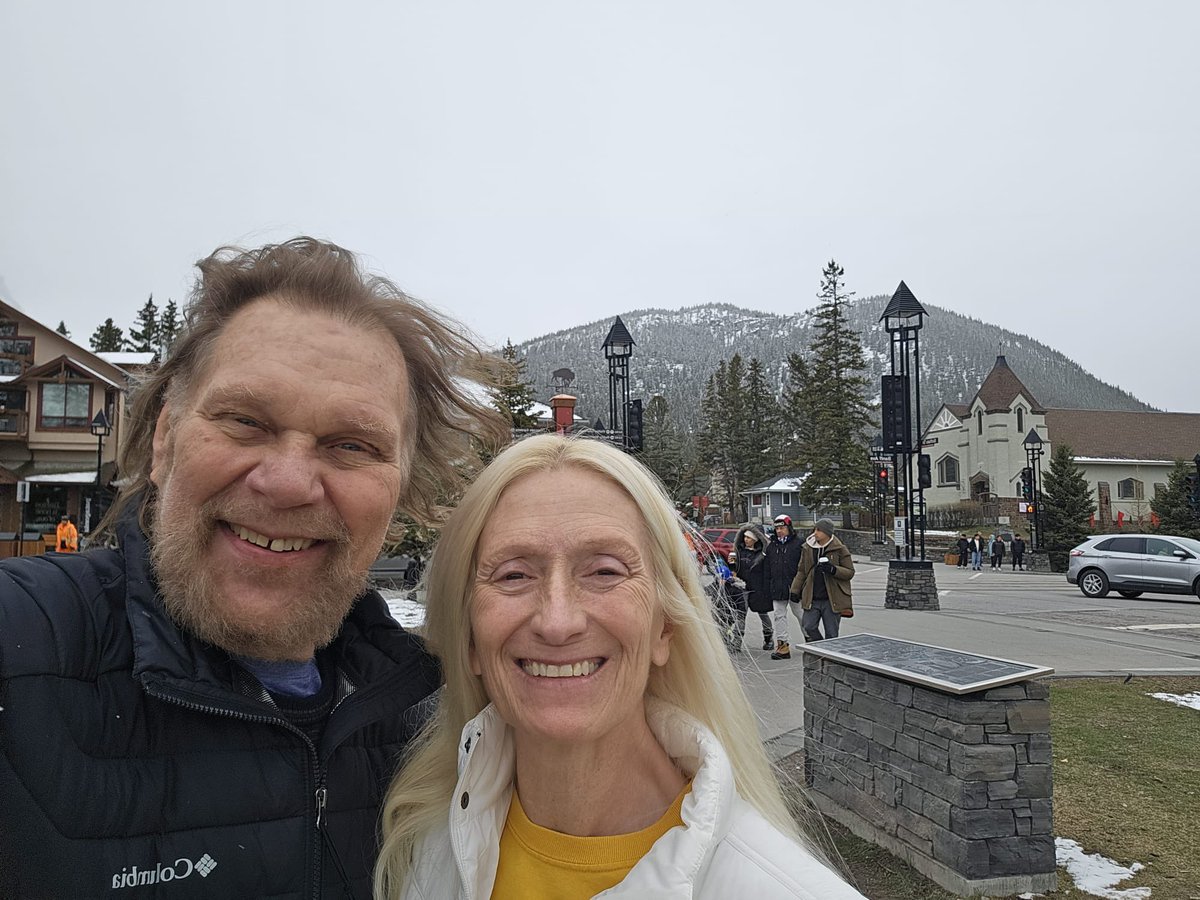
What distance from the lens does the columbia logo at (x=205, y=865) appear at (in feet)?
4.91

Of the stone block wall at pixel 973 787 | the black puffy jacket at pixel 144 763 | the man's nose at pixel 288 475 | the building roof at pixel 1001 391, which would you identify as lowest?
the stone block wall at pixel 973 787

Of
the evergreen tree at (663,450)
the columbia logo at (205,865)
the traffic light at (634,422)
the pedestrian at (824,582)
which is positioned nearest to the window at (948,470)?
the evergreen tree at (663,450)

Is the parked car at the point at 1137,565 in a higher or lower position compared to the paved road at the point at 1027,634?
higher

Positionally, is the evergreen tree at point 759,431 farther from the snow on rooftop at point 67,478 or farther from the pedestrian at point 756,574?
the pedestrian at point 756,574

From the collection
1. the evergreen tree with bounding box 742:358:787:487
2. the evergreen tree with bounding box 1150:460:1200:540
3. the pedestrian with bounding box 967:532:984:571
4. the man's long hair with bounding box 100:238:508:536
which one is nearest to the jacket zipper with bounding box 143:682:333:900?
the man's long hair with bounding box 100:238:508:536

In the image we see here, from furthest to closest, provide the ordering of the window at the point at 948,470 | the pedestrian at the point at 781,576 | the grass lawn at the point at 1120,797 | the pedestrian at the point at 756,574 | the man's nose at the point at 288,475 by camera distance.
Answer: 1. the window at the point at 948,470
2. the pedestrian at the point at 756,574
3. the pedestrian at the point at 781,576
4. the grass lawn at the point at 1120,797
5. the man's nose at the point at 288,475

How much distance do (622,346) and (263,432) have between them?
1319cm

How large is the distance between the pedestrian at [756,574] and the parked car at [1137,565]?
1426cm

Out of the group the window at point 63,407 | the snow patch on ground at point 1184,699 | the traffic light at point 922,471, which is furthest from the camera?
the window at point 63,407

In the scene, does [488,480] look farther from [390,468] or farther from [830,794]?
[830,794]

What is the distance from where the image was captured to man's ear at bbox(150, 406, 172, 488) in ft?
6.28

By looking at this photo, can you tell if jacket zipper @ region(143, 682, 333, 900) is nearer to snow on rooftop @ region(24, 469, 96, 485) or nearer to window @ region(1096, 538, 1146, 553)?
window @ region(1096, 538, 1146, 553)

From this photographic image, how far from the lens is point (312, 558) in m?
1.80

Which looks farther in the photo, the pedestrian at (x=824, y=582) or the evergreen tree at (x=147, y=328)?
the evergreen tree at (x=147, y=328)
